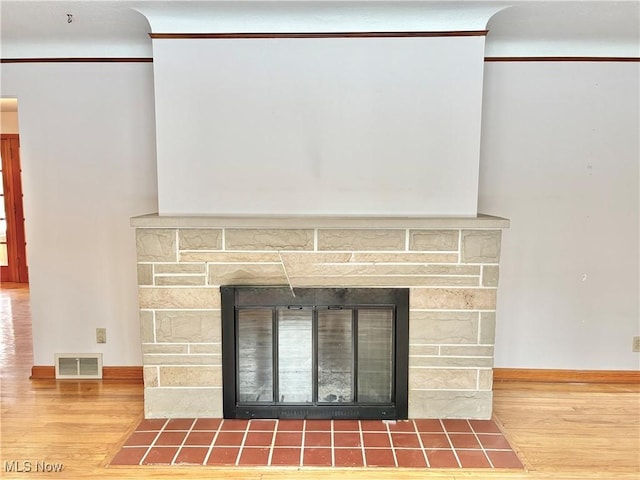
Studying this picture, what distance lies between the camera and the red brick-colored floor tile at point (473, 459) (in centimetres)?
232

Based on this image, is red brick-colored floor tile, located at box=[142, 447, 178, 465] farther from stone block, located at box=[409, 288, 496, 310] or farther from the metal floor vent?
stone block, located at box=[409, 288, 496, 310]

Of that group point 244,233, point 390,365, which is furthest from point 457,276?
point 244,233

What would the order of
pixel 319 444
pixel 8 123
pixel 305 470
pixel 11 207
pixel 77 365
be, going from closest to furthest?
pixel 305 470 → pixel 319 444 → pixel 77 365 → pixel 8 123 → pixel 11 207

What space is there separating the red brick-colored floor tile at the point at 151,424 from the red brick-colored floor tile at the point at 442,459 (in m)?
1.43

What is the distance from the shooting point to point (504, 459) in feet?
7.79

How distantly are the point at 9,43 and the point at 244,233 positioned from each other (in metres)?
1.99

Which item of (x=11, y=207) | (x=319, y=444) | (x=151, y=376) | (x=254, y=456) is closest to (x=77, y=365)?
(x=151, y=376)

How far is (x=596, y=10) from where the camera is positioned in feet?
8.41

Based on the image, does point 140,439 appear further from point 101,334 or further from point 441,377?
point 441,377

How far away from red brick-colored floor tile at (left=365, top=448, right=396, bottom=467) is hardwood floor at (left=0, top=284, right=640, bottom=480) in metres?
0.05

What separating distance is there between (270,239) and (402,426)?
4.10 ft

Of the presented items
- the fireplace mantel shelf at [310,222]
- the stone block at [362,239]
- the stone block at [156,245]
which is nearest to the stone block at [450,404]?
the stone block at [362,239]

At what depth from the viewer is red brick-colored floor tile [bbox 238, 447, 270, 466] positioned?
7.64 feet

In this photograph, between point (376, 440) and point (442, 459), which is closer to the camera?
point (442, 459)
